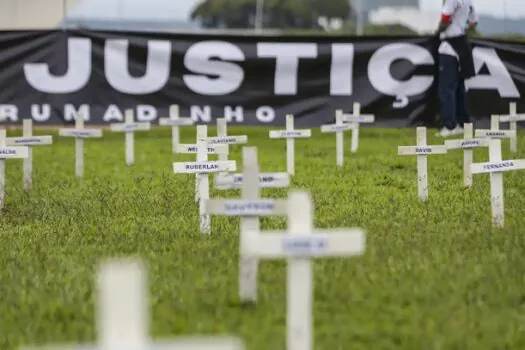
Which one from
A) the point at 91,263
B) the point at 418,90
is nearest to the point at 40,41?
the point at 418,90

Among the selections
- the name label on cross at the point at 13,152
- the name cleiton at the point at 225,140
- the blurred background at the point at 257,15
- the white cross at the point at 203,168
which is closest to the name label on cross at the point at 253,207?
the white cross at the point at 203,168

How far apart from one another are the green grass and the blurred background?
9.03m

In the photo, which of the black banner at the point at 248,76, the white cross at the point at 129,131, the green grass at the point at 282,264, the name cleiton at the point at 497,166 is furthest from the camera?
the black banner at the point at 248,76

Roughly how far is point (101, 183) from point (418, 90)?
7762 millimetres

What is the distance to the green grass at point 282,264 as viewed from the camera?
20.5 feet

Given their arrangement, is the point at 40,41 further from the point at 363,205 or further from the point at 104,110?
the point at 363,205

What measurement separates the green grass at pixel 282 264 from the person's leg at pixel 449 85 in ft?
16.0

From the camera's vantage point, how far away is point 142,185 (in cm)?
1347

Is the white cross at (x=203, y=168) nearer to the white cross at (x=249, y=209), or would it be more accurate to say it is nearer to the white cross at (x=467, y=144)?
the white cross at (x=249, y=209)

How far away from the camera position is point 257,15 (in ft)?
80.3

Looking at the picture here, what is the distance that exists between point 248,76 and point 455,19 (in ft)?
11.2

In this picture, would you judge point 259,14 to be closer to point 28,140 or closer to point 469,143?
point 28,140

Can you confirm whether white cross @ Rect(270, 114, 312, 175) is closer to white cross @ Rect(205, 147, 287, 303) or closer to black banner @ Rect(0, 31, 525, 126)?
black banner @ Rect(0, 31, 525, 126)

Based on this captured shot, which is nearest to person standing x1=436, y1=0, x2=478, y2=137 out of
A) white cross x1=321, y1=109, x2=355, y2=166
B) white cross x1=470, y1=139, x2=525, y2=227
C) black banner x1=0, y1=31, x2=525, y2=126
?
black banner x1=0, y1=31, x2=525, y2=126
